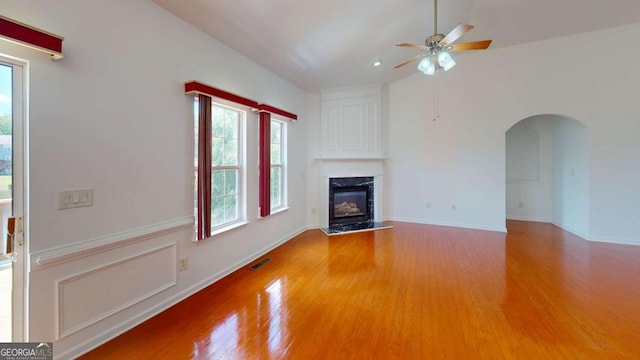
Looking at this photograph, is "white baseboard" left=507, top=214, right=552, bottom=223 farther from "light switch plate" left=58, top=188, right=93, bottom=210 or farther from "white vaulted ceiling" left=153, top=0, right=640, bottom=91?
"light switch plate" left=58, top=188, right=93, bottom=210

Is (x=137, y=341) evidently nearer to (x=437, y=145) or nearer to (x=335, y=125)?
(x=335, y=125)

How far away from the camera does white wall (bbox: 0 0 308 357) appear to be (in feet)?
5.58

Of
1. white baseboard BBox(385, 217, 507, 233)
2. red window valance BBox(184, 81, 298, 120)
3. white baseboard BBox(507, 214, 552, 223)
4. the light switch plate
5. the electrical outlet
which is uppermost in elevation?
red window valance BBox(184, 81, 298, 120)

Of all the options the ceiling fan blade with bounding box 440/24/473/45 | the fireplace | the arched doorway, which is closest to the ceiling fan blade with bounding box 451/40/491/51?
the ceiling fan blade with bounding box 440/24/473/45

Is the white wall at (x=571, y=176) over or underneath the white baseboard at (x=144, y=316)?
over

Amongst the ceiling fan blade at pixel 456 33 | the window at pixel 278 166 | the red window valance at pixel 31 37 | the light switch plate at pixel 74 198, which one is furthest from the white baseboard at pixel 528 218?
the red window valance at pixel 31 37

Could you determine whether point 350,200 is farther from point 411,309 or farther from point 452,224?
point 411,309

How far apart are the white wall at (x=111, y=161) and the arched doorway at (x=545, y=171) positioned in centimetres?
640

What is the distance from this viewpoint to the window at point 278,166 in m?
4.61

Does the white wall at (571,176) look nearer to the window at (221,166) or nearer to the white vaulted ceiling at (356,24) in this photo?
the white vaulted ceiling at (356,24)

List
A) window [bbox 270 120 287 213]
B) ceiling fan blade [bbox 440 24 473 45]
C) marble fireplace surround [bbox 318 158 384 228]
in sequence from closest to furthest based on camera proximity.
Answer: ceiling fan blade [bbox 440 24 473 45]
window [bbox 270 120 287 213]
marble fireplace surround [bbox 318 158 384 228]

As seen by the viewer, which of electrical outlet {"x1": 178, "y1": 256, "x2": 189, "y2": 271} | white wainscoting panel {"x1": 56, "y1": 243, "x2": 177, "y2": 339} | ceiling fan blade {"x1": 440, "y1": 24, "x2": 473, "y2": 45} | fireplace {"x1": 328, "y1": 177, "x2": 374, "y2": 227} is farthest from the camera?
fireplace {"x1": 328, "y1": 177, "x2": 374, "y2": 227}

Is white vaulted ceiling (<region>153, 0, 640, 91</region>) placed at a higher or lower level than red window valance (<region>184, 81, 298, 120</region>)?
higher

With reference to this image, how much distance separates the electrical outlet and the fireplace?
341cm
